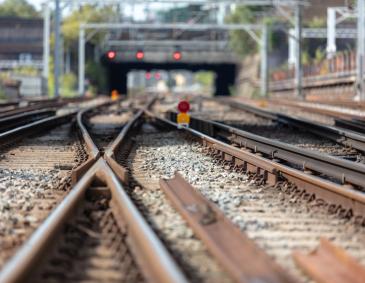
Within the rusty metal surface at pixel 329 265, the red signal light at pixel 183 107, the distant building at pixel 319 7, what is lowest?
the rusty metal surface at pixel 329 265

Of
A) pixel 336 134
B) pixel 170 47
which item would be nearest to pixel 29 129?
pixel 336 134

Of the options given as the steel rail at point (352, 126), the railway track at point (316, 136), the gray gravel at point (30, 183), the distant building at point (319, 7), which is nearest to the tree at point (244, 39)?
the distant building at point (319, 7)

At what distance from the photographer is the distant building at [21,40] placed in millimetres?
87188

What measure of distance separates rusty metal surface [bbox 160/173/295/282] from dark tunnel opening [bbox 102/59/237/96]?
228 feet

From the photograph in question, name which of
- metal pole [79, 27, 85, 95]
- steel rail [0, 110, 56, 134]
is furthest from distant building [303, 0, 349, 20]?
steel rail [0, 110, 56, 134]

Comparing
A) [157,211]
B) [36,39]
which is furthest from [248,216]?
[36,39]

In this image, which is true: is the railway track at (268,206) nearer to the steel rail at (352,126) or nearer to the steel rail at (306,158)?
the steel rail at (306,158)

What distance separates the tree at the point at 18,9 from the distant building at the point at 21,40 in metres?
44.8

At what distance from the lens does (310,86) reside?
4903cm

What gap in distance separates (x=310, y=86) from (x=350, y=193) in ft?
143

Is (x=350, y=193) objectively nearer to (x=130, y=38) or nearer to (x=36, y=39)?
(x=130, y=38)

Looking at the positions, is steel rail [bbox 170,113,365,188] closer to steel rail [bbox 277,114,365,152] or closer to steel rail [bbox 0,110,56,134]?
steel rail [bbox 277,114,365,152]

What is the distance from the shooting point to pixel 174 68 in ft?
276

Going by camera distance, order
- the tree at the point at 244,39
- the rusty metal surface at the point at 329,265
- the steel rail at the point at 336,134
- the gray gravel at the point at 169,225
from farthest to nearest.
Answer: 1. the tree at the point at 244,39
2. the steel rail at the point at 336,134
3. the gray gravel at the point at 169,225
4. the rusty metal surface at the point at 329,265
